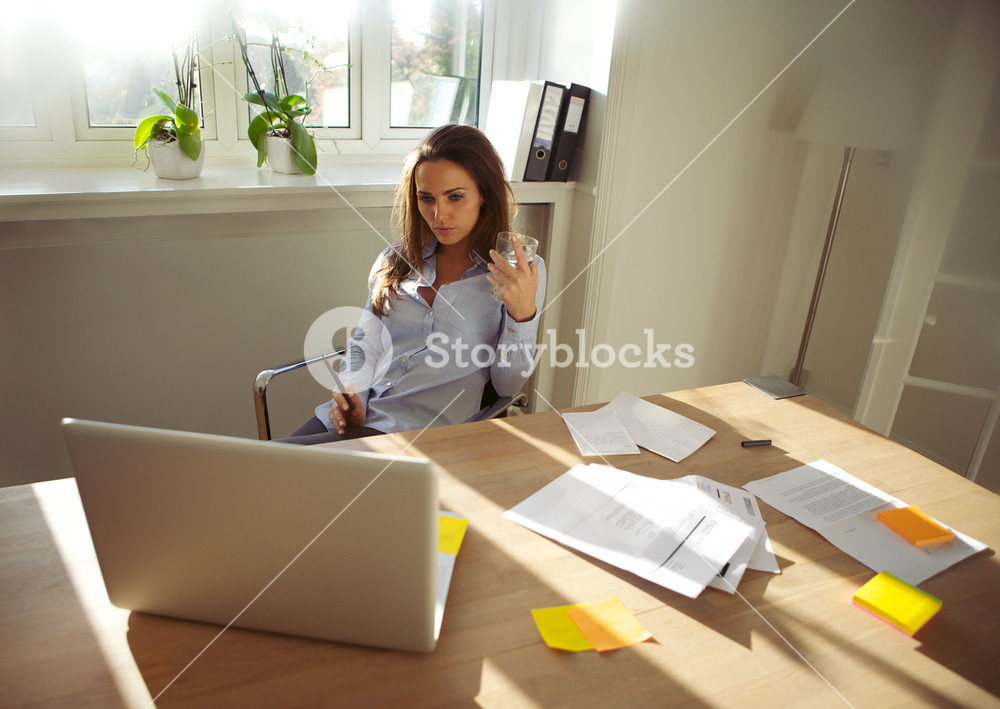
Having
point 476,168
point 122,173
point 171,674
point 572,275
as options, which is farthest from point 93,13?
point 171,674

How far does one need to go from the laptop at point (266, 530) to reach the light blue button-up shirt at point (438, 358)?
0.89 m

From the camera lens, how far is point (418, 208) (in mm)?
1762

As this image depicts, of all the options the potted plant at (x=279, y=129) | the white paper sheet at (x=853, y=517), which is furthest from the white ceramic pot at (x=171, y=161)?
the white paper sheet at (x=853, y=517)

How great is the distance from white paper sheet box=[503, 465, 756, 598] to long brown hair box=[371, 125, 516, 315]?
30.1 inches

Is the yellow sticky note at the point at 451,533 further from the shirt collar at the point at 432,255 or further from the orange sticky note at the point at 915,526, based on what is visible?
the shirt collar at the point at 432,255

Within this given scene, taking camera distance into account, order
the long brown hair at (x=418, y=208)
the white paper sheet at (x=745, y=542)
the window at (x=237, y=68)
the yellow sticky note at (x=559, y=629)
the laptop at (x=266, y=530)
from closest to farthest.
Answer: the laptop at (x=266, y=530) → the yellow sticky note at (x=559, y=629) → the white paper sheet at (x=745, y=542) → the long brown hair at (x=418, y=208) → the window at (x=237, y=68)

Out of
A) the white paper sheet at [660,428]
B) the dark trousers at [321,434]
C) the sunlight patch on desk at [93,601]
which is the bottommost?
the dark trousers at [321,434]

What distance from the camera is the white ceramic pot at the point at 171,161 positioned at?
1.87 metres

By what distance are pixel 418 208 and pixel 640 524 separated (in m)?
1.02

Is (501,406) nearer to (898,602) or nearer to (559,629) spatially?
(559,629)

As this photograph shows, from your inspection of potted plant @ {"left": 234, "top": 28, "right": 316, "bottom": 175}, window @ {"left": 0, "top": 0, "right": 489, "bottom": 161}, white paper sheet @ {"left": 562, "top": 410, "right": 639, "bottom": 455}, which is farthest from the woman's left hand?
window @ {"left": 0, "top": 0, "right": 489, "bottom": 161}

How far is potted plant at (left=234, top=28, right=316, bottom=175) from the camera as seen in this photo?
2.02 metres

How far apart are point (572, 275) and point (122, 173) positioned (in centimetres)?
142

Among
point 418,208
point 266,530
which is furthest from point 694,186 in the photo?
point 266,530
